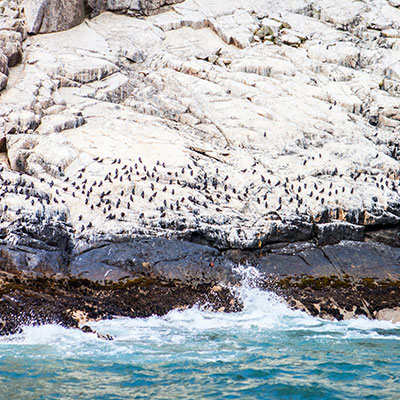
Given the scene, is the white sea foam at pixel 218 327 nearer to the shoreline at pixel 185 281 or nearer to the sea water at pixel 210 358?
the sea water at pixel 210 358

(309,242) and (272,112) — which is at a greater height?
(272,112)

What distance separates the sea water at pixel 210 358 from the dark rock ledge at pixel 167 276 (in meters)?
0.79

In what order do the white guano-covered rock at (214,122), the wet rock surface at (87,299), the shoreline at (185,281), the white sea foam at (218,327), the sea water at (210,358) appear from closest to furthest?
1. the sea water at (210,358)
2. the white sea foam at (218,327)
3. the wet rock surface at (87,299)
4. the shoreline at (185,281)
5. the white guano-covered rock at (214,122)

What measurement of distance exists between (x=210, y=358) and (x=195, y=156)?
54.3 ft

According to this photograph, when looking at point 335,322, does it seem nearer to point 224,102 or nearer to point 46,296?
point 46,296

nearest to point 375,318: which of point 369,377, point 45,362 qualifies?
point 369,377

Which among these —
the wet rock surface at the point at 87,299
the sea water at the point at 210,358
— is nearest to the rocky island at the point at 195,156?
the wet rock surface at the point at 87,299

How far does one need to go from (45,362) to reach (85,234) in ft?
31.8

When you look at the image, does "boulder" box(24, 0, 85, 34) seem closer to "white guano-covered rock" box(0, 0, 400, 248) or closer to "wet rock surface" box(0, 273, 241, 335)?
"white guano-covered rock" box(0, 0, 400, 248)

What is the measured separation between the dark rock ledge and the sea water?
79 centimetres

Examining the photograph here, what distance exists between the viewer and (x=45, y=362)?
13.9 metres

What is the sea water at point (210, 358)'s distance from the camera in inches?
463

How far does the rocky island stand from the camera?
70.0 feet

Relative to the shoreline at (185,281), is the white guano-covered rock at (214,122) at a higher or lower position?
higher
